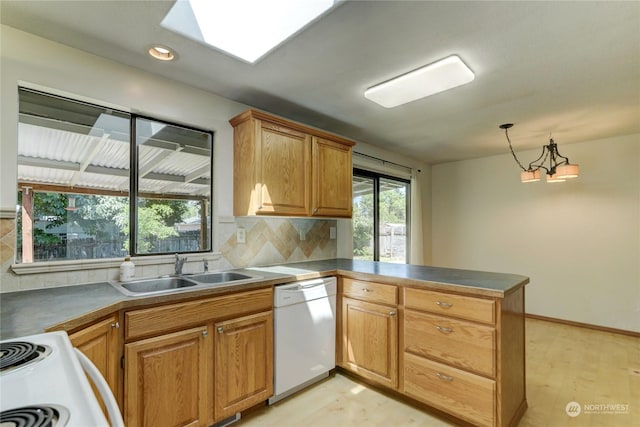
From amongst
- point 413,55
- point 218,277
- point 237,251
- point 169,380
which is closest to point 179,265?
point 218,277

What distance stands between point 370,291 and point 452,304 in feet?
2.06

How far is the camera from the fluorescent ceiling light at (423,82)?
2.03 meters

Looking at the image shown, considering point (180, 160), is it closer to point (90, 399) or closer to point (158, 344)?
point (158, 344)

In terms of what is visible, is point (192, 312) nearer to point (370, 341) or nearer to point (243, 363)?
point (243, 363)

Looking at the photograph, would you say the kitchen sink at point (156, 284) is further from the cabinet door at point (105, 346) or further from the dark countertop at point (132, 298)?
the cabinet door at point (105, 346)

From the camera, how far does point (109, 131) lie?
2.09 meters

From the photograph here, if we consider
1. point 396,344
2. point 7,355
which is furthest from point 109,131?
point 396,344

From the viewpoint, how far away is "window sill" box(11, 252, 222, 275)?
1.70 meters

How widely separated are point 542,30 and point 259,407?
2.89 m

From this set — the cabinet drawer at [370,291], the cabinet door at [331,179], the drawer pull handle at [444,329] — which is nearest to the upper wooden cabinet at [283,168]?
the cabinet door at [331,179]

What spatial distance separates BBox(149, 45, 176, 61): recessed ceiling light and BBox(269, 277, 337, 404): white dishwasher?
1662 millimetres

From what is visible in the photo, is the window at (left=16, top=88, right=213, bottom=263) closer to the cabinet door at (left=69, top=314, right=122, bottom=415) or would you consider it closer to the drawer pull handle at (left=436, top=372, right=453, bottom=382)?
the cabinet door at (left=69, top=314, right=122, bottom=415)

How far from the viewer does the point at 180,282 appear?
2.17m

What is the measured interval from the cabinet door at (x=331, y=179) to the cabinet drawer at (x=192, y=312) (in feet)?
3.32
